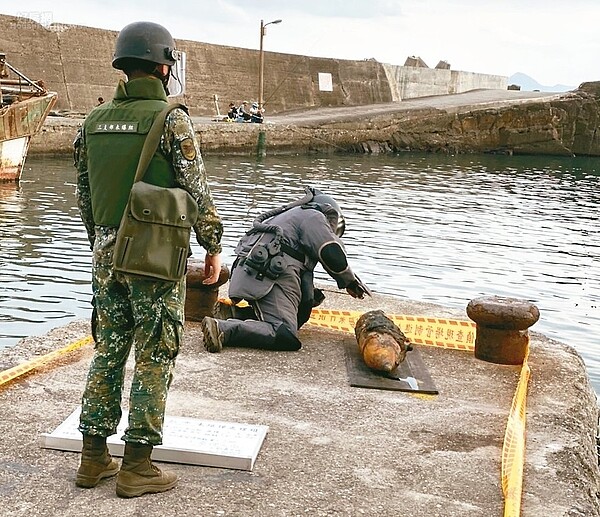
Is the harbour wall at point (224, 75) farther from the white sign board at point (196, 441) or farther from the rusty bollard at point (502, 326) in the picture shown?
the white sign board at point (196, 441)

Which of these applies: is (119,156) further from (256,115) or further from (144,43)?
(256,115)

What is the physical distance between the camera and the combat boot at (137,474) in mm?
3922

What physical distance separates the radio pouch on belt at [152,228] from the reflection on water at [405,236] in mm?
6380

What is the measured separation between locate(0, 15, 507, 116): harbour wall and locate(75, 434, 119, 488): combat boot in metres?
35.6

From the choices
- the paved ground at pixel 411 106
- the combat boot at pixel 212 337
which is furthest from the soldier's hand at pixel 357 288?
the paved ground at pixel 411 106

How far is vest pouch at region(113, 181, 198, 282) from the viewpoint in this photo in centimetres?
367

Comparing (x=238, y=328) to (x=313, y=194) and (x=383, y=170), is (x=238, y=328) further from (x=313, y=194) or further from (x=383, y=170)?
(x=383, y=170)

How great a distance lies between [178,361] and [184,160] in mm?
2687

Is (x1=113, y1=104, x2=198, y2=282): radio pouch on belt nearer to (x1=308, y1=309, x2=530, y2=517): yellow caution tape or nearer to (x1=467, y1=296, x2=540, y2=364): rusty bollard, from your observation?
(x1=308, y1=309, x2=530, y2=517): yellow caution tape

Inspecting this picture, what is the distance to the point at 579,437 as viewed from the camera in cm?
526

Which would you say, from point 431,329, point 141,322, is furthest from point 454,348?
point 141,322

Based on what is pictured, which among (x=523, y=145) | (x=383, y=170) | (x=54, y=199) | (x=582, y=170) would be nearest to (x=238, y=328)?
(x=54, y=199)

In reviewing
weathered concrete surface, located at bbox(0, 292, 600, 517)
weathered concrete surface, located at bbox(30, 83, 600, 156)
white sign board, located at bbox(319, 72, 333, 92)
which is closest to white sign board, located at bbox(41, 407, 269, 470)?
weathered concrete surface, located at bbox(0, 292, 600, 517)

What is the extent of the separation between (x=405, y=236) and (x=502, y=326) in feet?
39.7
